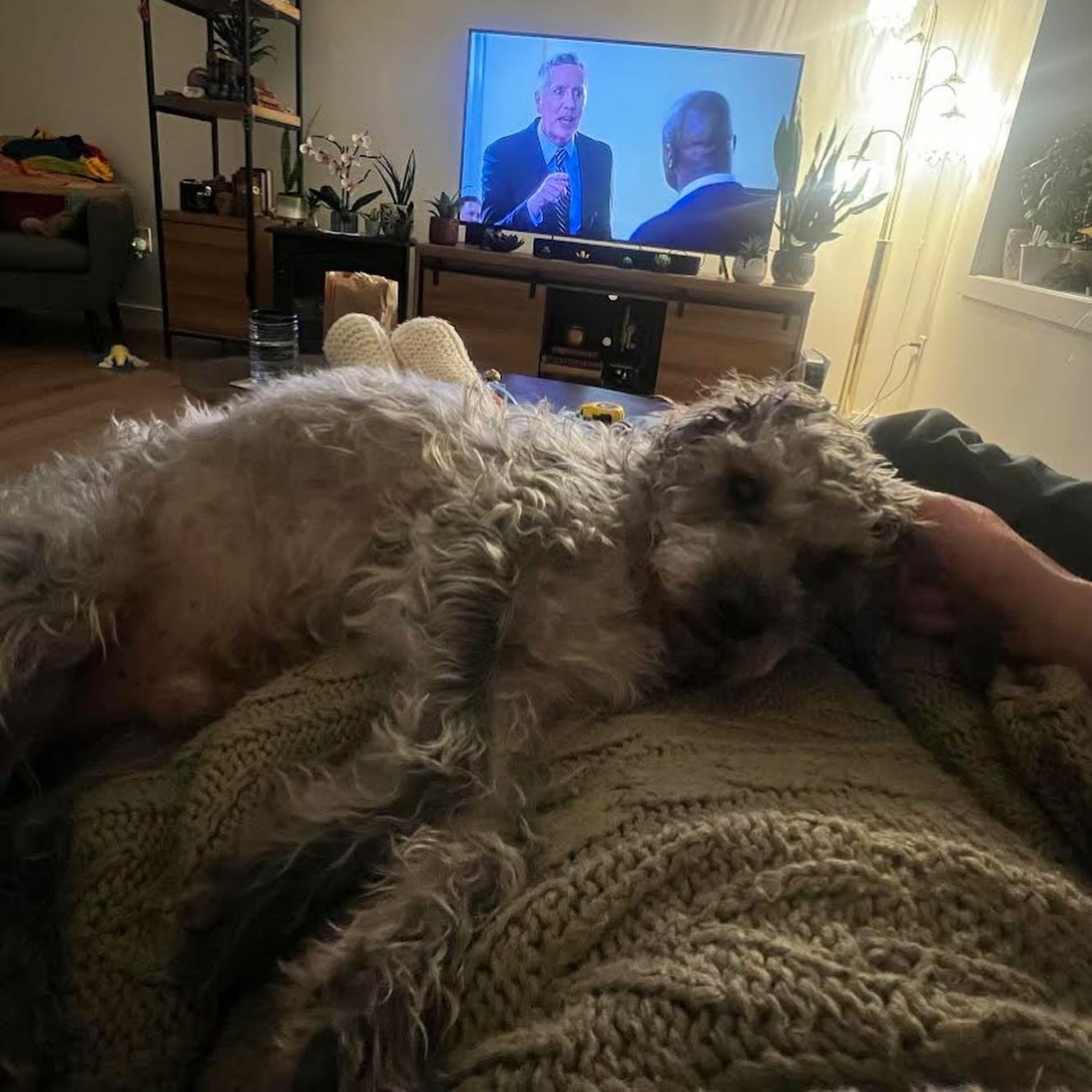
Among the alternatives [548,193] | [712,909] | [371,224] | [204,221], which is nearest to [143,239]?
[204,221]

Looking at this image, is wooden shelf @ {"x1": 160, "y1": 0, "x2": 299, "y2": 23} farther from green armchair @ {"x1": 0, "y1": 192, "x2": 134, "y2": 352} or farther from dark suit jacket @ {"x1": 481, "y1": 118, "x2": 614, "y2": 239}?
dark suit jacket @ {"x1": 481, "y1": 118, "x2": 614, "y2": 239}

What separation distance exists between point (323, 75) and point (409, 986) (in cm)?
636

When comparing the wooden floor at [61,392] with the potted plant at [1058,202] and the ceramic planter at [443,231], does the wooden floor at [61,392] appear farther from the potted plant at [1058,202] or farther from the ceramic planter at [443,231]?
the potted plant at [1058,202]

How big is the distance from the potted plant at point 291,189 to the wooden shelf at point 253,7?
662mm

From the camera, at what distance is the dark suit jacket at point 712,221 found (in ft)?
17.5

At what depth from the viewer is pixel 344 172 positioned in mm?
5516

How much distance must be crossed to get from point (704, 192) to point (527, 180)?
1.12m

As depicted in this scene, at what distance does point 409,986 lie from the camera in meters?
0.77

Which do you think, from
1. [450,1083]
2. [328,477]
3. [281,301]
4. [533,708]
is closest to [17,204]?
[281,301]

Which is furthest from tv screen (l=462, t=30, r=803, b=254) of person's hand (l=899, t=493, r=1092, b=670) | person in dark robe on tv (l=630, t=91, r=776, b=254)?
person's hand (l=899, t=493, r=1092, b=670)

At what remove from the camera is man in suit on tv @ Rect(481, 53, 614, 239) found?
208 inches

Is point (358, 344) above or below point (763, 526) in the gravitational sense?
below

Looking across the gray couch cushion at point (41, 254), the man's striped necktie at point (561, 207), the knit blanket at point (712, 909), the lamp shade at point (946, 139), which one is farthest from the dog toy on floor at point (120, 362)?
the knit blanket at point (712, 909)

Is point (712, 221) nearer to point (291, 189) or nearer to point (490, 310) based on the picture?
point (490, 310)
